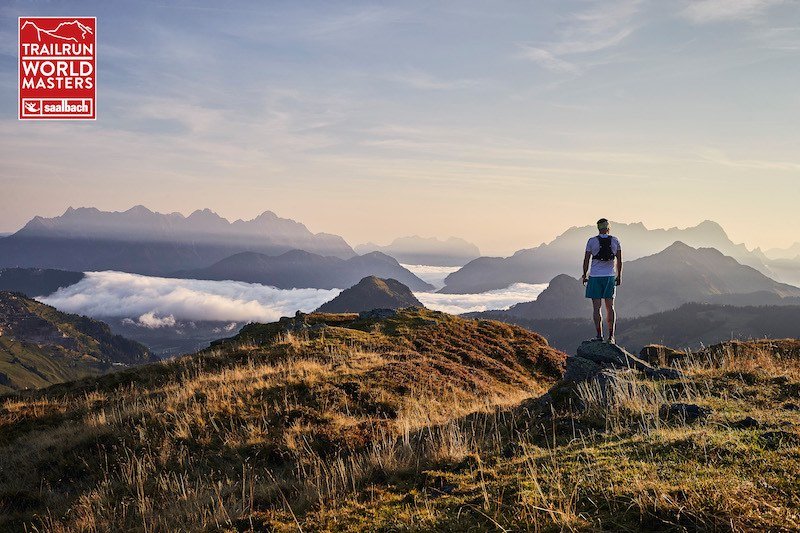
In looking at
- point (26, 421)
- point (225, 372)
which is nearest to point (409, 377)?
point (225, 372)

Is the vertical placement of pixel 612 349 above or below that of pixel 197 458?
above

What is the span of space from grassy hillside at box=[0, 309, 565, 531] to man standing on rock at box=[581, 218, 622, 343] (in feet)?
16.4

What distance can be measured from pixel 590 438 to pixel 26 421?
1831 centimetres

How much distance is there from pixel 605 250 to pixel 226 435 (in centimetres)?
1335

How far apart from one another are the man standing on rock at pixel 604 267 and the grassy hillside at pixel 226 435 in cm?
501

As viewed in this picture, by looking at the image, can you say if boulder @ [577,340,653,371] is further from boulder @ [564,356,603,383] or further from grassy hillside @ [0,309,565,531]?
grassy hillside @ [0,309,565,531]

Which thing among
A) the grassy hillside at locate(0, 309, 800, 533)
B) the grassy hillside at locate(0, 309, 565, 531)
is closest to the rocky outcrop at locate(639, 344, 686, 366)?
the grassy hillside at locate(0, 309, 800, 533)

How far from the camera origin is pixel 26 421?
15.2 meters

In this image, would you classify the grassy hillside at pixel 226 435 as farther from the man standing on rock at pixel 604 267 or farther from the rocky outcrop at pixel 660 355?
the rocky outcrop at pixel 660 355

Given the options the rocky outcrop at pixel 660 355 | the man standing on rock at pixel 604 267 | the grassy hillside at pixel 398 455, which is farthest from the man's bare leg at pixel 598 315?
the rocky outcrop at pixel 660 355

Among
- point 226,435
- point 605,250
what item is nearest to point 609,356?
point 605,250

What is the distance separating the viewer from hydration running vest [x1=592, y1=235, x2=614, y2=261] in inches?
603

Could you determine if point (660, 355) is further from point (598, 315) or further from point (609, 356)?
point (609, 356)

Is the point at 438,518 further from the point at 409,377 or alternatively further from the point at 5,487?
the point at 409,377
